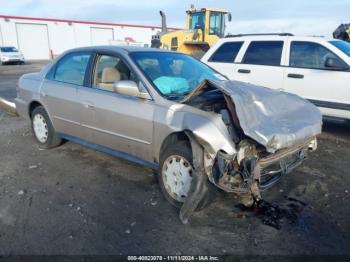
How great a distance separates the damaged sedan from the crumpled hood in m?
0.01

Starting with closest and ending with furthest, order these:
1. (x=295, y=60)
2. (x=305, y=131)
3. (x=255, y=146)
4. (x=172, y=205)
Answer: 1. (x=255, y=146)
2. (x=305, y=131)
3. (x=172, y=205)
4. (x=295, y=60)

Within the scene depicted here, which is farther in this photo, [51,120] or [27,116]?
[27,116]

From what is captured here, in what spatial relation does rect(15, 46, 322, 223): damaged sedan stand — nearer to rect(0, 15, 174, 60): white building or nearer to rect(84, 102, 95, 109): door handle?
rect(84, 102, 95, 109): door handle

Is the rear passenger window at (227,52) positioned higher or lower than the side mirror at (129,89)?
higher

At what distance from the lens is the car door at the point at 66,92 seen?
15.0 ft

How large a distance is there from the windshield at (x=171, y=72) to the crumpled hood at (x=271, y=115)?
0.59 m

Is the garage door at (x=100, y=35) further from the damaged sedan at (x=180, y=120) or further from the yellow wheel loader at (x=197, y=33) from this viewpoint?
the damaged sedan at (x=180, y=120)

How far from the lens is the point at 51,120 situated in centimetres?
512

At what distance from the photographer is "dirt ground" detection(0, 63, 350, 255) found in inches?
113

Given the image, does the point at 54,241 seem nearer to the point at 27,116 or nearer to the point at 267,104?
the point at 267,104

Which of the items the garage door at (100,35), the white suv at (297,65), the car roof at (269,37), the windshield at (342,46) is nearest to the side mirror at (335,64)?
the white suv at (297,65)

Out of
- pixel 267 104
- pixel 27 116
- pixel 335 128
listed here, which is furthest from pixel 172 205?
pixel 335 128

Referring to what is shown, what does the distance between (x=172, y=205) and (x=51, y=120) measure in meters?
2.69

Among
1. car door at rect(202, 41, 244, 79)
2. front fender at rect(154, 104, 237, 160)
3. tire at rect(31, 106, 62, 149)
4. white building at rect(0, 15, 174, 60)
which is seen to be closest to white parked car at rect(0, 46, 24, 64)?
white building at rect(0, 15, 174, 60)
